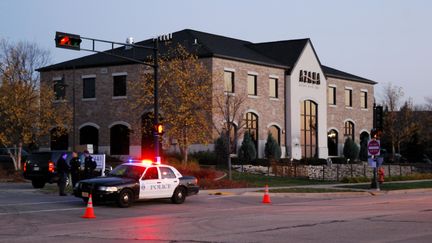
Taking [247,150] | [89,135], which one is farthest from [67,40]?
[89,135]

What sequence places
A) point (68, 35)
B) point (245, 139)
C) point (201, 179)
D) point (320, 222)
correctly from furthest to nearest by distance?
1. point (245, 139)
2. point (201, 179)
3. point (68, 35)
4. point (320, 222)

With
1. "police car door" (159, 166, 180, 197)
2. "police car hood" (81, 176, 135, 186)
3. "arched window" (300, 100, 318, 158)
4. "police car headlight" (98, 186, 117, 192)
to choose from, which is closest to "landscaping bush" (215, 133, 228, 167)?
"arched window" (300, 100, 318, 158)

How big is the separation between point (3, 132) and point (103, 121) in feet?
43.5

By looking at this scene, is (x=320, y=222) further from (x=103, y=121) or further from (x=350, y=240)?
(x=103, y=121)

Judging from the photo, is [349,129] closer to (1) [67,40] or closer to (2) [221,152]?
(2) [221,152]

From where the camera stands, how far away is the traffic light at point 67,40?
85.0ft

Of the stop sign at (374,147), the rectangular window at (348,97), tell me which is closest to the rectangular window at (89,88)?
the rectangular window at (348,97)

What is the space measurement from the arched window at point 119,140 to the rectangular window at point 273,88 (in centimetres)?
1224

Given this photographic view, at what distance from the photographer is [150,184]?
2225cm

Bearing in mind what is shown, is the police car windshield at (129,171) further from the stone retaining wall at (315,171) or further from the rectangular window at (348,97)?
the rectangular window at (348,97)

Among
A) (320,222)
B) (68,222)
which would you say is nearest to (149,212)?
(68,222)

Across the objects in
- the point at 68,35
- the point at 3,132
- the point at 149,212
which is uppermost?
the point at 68,35

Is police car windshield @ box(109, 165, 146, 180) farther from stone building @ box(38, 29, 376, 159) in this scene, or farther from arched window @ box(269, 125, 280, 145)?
arched window @ box(269, 125, 280, 145)

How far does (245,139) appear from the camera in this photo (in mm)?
50406
